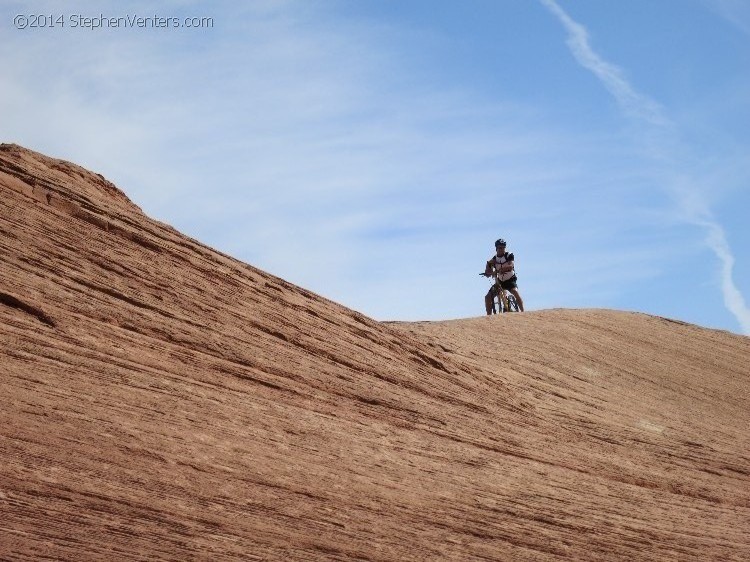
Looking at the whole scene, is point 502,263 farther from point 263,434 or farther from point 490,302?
point 263,434

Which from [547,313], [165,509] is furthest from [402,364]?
[547,313]

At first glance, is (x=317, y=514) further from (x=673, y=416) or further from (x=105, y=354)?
(x=673, y=416)

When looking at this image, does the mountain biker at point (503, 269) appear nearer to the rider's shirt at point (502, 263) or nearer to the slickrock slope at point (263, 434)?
the rider's shirt at point (502, 263)

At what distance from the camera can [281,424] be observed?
12.3 meters

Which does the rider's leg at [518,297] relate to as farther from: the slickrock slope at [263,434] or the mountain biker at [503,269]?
the slickrock slope at [263,434]

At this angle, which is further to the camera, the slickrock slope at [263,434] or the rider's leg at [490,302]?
the rider's leg at [490,302]

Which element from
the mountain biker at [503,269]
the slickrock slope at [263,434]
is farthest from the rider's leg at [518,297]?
the slickrock slope at [263,434]

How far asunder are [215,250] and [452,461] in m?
5.21

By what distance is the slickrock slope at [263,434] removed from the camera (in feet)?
32.4

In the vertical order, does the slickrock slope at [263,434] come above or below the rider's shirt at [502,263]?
below

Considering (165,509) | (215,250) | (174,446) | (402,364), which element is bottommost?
(165,509)

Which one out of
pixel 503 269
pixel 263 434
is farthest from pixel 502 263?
pixel 263 434

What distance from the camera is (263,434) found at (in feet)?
38.9

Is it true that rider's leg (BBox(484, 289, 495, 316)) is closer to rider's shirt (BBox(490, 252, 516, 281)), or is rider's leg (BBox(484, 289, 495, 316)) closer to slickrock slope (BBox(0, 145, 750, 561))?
rider's shirt (BBox(490, 252, 516, 281))
